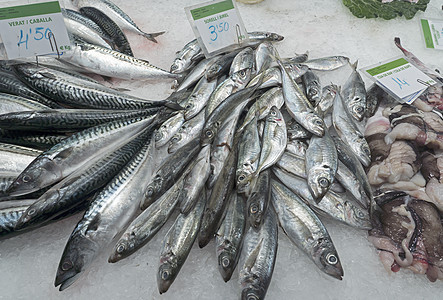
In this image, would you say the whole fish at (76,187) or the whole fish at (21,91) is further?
the whole fish at (21,91)

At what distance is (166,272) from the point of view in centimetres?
161

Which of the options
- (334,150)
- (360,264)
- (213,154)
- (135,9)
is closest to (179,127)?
Answer: (213,154)

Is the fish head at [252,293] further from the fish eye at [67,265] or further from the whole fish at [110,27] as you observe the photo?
the whole fish at [110,27]

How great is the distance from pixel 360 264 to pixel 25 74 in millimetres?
2335

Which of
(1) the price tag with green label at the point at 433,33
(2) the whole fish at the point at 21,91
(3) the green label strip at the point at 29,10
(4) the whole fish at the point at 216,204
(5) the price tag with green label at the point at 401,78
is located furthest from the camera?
(1) the price tag with green label at the point at 433,33

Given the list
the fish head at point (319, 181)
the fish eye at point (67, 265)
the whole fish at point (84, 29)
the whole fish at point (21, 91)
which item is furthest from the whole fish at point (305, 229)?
the whole fish at point (84, 29)

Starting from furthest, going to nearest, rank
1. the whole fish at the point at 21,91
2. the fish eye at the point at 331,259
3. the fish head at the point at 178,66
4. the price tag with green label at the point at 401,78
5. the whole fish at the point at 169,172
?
1. the fish head at the point at 178,66
2. the price tag with green label at the point at 401,78
3. the whole fish at the point at 21,91
4. the whole fish at the point at 169,172
5. the fish eye at the point at 331,259

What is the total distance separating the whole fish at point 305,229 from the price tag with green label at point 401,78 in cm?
123

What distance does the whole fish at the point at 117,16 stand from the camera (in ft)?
9.78

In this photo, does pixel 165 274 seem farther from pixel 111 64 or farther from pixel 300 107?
pixel 111 64

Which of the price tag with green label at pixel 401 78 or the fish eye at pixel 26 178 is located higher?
the fish eye at pixel 26 178

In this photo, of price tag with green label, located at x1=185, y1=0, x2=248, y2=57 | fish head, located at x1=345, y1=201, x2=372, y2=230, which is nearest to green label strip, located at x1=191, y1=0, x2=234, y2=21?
price tag with green label, located at x1=185, y1=0, x2=248, y2=57

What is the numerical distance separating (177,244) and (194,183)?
33 cm

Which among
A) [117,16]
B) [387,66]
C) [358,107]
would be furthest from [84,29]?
[387,66]
